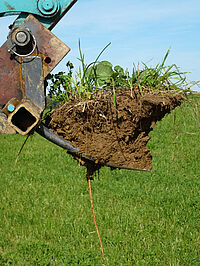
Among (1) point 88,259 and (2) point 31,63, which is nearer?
(2) point 31,63

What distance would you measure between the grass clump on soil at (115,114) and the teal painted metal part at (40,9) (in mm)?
421

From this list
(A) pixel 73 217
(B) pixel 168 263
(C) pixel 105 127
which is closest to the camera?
(C) pixel 105 127

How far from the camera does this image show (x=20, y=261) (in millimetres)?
4531

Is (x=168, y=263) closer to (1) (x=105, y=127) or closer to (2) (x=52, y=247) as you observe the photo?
(2) (x=52, y=247)

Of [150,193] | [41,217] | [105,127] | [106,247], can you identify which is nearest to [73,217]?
[41,217]

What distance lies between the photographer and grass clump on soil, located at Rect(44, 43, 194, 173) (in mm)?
1893

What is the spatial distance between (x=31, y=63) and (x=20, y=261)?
12.0ft

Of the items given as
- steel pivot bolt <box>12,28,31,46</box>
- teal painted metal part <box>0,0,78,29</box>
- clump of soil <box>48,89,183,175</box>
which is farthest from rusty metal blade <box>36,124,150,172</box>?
teal painted metal part <box>0,0,78,29</box>

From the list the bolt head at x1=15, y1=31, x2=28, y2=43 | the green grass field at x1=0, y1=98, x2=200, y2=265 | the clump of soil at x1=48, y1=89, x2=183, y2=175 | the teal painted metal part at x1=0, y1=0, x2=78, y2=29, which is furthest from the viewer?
the green grass field at x1=0, y1=98, x2=200, y2=265

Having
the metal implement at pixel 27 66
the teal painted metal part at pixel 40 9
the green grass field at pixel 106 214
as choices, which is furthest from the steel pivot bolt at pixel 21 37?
the green grass field at pixel 106 214

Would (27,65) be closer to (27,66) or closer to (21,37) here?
(27,66)

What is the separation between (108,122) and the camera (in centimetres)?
191

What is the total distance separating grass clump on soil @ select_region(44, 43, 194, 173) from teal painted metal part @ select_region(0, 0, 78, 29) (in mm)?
421

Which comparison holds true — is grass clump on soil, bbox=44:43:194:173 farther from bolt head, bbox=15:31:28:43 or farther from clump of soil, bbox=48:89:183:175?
bolt head, bbox=15:31:28:43
